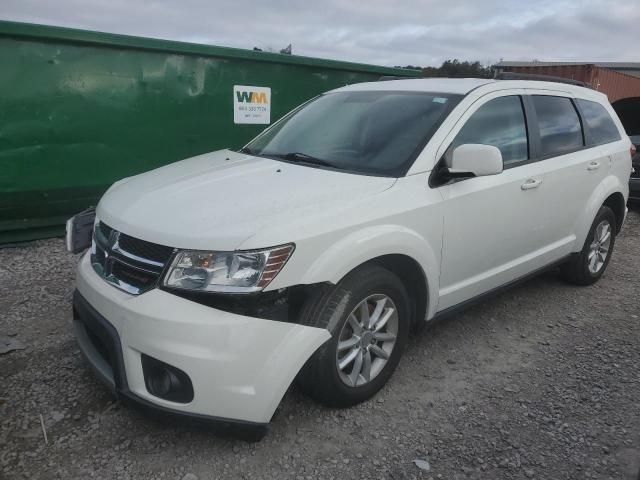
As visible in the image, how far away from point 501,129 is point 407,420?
193cm

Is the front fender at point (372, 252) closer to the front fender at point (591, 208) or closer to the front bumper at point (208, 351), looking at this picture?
the front bumper at point (208, 351)

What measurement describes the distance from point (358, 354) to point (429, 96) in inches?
65.0

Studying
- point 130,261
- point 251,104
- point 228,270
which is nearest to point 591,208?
point 228,270

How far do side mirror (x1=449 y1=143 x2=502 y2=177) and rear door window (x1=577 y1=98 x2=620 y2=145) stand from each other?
1935mm

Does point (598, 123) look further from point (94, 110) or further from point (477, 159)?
point (94, 110)

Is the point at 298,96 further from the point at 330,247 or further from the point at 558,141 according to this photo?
the point at 330,247

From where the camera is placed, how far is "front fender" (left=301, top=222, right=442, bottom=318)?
235cm

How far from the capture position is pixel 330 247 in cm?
238

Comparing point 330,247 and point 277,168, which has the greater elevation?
point 277,168

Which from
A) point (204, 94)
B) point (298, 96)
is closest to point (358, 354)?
point (204, 94)

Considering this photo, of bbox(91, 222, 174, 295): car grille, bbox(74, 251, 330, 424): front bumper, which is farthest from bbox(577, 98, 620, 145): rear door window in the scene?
bbox(91, 222, 174, 295): car grille

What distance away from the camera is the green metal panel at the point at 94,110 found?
15.9 feet

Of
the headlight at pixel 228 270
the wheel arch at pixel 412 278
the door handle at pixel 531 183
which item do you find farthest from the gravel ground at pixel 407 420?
the door handle at pixel 531 183

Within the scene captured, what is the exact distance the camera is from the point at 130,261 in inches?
94.0
